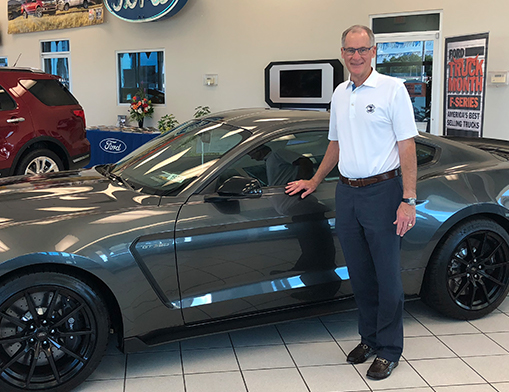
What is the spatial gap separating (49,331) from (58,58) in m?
11.0

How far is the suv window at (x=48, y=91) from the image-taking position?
21.7 feet

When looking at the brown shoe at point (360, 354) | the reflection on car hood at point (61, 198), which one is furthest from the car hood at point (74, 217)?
the brown shoe at point (360, 354)

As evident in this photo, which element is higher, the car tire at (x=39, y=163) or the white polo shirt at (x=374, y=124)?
the white polo shirt at (x=374, y=124)

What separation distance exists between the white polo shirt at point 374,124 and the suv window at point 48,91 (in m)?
4.93

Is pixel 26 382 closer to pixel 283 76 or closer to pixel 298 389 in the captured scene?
pixel 298 389

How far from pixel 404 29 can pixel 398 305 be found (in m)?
6.37

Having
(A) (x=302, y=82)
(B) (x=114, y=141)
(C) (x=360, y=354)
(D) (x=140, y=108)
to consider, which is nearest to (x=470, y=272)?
(C) (x=360, y=354)

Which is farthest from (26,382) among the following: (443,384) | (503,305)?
(503,305)

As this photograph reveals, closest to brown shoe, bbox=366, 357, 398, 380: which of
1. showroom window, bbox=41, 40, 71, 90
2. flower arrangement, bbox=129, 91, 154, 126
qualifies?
flower arrangement, bbox=129, 91, 154, 126

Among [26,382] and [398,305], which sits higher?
[398,305]

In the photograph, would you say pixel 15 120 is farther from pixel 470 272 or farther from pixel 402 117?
pixel 470 272

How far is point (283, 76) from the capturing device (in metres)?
9.21

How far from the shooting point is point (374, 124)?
2.73m

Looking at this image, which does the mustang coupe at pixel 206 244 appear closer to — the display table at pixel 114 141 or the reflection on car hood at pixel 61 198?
the reflection on car hood at pixel 61 198
